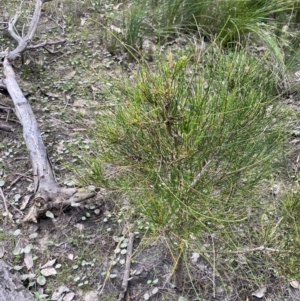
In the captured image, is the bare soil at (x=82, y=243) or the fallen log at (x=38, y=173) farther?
the fallen log at (x=38, y=173)

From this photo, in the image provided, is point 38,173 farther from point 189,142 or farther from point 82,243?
point 189,142

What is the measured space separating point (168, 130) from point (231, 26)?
2422 millimetres

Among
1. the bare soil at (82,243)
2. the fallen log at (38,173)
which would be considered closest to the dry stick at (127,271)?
the bare soil at (82,243)

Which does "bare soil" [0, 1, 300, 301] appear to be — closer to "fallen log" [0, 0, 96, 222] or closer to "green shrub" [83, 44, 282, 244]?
"fallen log" [0, 0, 96, 222]

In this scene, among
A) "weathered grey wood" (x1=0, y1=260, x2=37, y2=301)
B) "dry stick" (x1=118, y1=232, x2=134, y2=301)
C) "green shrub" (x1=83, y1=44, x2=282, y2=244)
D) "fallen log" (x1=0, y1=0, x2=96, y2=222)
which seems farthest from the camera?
"fallen log" (x1=0, y1=0, x2=96, y2=222)

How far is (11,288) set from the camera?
1884 mm

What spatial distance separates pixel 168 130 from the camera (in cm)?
153

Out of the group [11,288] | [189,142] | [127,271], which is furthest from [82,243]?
[189,142]

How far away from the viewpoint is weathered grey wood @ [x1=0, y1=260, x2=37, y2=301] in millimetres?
1828

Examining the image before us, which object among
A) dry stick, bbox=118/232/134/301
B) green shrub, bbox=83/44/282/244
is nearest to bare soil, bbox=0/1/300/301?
dry stick, bbox=118/232/134/301

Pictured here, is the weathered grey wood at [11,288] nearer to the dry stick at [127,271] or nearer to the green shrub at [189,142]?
the dry stick at [127,271]

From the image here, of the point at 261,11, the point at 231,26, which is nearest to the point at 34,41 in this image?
the point at 231,26

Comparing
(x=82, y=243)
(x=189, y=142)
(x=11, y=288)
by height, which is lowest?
(x=82, y=243)

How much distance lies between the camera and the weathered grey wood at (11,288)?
6.00 ft
